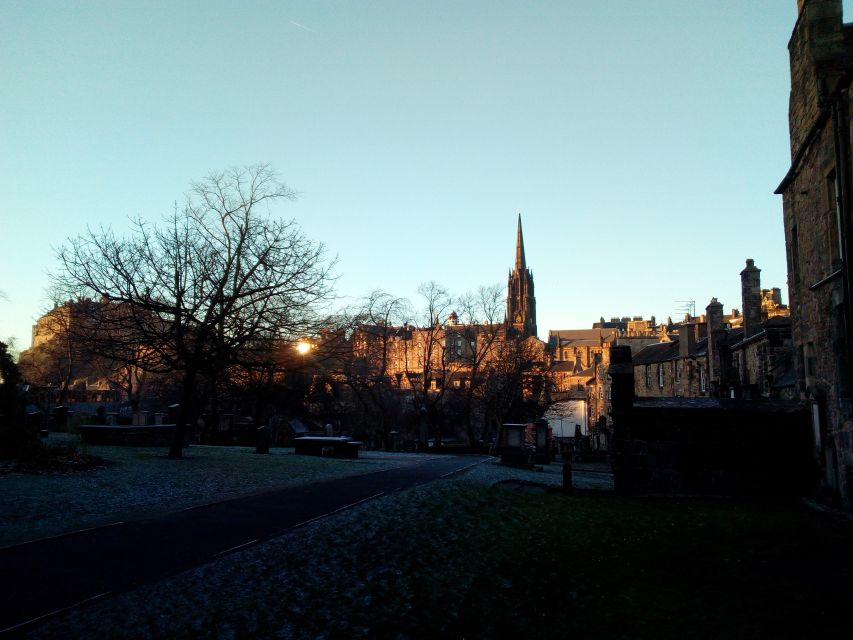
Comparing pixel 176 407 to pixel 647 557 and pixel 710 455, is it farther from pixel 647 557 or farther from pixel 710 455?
pixel 647 557

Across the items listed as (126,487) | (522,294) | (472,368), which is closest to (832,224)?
(126,487)

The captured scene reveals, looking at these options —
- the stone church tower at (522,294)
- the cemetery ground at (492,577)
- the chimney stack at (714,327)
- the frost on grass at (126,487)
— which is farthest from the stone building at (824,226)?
the stone church tower at (522,294)

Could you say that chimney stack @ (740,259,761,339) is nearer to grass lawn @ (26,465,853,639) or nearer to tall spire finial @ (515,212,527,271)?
grass lawn @ (26,465,853,639)

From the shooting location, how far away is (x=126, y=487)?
43.7 ft

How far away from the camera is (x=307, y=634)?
4.81 meters

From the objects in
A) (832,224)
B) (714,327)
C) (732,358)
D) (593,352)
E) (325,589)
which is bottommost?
(325,589)

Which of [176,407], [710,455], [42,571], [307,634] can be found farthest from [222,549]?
[176,407]

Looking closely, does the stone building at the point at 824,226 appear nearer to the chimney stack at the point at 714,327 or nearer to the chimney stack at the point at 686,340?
the chimney stack at the point at 714,327

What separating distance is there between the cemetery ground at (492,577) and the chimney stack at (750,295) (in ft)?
70.9

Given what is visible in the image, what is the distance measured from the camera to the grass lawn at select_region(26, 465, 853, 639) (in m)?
4.96

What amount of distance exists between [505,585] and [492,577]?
0.36 m

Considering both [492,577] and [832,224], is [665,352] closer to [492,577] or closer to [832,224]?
[832,224]

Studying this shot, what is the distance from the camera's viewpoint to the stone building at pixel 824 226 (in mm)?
11500

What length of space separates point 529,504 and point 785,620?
8.21 metres
